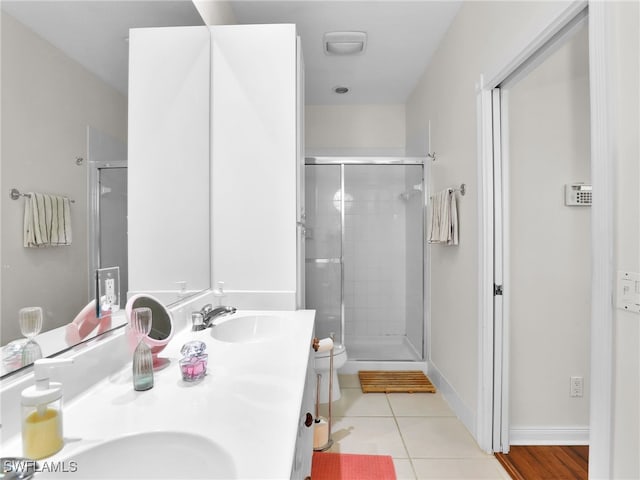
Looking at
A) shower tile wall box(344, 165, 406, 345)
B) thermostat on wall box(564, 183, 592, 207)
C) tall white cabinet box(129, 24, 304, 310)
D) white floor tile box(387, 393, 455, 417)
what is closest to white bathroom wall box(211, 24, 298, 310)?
tall white cabinet box(129, 24, 304, 310)

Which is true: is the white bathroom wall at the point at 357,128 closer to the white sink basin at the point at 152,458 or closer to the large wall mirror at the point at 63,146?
the large wall mirror at the point at 63,146

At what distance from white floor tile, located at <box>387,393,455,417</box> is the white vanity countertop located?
1.64m

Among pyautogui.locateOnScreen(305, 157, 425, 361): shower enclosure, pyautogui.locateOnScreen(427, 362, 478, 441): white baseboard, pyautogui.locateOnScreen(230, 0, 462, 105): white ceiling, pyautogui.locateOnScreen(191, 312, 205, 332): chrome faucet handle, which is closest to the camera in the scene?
pyautogui.locateOnScreen(191, 312, 205, 332): chrome faucet handle

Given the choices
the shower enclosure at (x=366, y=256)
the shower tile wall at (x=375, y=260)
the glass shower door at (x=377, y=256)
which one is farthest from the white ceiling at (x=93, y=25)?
the shower tile wall at (x=375, y=260)

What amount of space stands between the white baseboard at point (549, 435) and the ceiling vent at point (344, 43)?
8.92 feet

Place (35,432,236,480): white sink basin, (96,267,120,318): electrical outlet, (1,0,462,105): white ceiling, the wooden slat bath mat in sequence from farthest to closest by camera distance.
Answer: the wooden slat bath mat → (96,267,120,318): electrical outlet → (1,0,462,105): white ceiling → (35,432,236,480): white sink basin

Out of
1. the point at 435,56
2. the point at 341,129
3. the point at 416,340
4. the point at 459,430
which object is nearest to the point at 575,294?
the point at 459,430

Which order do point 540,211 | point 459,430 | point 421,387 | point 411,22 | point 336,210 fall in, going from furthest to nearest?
point 336,210 < point 421,387 < point 411,22 < point 459,430 < point 540,211

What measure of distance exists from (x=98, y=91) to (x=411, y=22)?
7.06 feet

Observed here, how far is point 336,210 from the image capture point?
378 centimetres

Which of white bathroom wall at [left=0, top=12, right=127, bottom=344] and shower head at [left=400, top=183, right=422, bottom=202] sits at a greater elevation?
shower head at [left=400, top=183, right=422, bottom=202]

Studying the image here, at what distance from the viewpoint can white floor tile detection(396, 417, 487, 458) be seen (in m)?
1.96

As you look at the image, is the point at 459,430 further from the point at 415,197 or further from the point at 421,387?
the point at 415,197

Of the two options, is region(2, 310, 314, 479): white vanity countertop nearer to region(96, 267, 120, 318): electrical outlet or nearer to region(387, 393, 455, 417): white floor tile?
region(96, 267, 120, 318): electrical outlet
